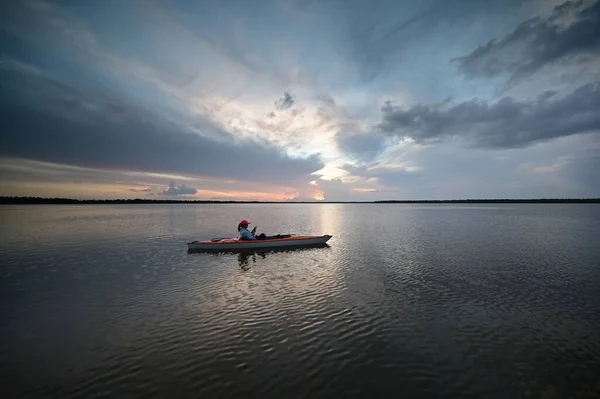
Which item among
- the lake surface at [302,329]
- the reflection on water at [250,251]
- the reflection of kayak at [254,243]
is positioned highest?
the reflection of kayak at [254,243]

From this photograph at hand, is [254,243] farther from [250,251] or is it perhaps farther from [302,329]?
[302,329]

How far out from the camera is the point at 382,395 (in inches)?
292

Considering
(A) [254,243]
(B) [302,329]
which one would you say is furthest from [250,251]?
(B) [302,329]

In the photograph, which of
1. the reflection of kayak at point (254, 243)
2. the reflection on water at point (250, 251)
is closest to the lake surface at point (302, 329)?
the reflection on water at point (250, 251)

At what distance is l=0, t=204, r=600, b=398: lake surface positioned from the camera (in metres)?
7.89

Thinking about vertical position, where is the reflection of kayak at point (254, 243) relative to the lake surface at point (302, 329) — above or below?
above

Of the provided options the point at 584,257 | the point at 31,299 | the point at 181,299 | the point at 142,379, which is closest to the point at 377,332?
the point at 142,379

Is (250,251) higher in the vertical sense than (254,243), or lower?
lower

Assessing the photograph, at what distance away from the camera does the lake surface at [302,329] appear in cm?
789

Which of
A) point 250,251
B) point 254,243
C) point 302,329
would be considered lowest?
point 302,329

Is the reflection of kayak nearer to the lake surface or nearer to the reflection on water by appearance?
the reflection on water

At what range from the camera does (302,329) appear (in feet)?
36.5

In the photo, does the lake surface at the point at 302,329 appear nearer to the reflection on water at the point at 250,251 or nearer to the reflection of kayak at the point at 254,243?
the reflection on water at the point at 250,251

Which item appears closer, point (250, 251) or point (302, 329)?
point (302, 329)
